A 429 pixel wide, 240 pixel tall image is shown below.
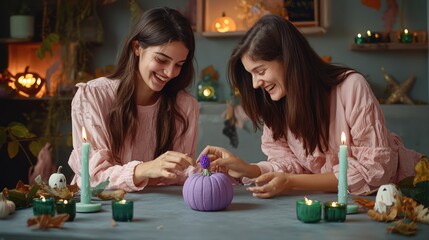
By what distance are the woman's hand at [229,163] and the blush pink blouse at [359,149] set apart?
0.11 meters

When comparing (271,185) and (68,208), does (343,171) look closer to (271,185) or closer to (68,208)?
(271,185)

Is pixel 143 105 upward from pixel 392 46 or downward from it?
downward

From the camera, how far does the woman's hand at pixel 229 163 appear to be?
7.38 ft

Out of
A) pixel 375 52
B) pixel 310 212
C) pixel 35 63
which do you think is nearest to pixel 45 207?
pixel 310 212

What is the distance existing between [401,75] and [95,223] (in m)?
3.57

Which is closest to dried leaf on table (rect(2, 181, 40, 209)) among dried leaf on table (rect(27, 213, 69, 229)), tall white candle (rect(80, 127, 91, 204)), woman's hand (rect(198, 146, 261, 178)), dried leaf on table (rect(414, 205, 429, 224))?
tall white candle (rect(80, 127, 91, 204))

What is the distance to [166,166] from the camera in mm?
2143

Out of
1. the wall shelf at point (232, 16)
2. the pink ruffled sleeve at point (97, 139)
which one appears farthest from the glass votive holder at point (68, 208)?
the wall shelf at point (232, 16)

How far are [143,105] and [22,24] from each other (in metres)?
2.81

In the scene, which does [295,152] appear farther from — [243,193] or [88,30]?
[88,30]

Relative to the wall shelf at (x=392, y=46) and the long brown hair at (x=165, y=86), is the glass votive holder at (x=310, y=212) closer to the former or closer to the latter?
the long brown hair at (x=165, y=86)

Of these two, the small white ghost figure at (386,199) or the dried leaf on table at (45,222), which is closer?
the dried leaf on table at (45,222)

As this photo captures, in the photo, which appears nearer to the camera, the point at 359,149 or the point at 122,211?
the point at 122,211

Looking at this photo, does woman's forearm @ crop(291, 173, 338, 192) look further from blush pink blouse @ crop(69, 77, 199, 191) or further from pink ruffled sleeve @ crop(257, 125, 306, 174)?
blush pink blouse @ crop(69, 77, 199, 191)
